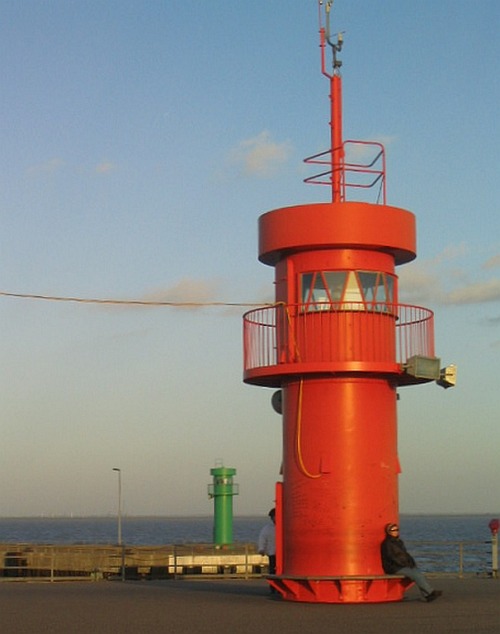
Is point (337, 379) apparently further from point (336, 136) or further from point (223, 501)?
point (223, 501)

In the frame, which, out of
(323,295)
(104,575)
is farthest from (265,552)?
(104,575)

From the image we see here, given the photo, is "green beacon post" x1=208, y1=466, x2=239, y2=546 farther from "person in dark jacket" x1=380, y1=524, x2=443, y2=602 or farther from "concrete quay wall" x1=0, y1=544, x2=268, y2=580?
"person in dark jacket" x1=380, y1=524, x2=443, y2=602

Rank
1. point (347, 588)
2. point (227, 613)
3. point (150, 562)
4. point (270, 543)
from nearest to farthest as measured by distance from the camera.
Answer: point (227, 613)
point (347, 588)
point (270, 543)
point (150, 562)

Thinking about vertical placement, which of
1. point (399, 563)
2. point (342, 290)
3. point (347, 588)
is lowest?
point (347, 588)

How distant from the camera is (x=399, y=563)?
66.2 feet

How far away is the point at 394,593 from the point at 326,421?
10.4 feet

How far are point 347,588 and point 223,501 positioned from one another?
30.9 m

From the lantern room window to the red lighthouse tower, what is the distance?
0.06ft

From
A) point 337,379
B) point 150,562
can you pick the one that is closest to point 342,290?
point 337,379

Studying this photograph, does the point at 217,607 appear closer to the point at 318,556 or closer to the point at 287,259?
the point at 318,556

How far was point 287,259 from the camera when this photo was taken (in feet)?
71.2

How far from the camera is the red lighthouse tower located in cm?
2050

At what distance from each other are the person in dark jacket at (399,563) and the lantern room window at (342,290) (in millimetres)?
4004

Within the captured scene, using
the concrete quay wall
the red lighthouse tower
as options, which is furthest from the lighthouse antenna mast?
the concrete quay wall
